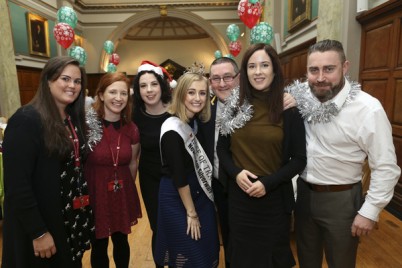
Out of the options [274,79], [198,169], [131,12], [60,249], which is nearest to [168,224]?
[198,169]

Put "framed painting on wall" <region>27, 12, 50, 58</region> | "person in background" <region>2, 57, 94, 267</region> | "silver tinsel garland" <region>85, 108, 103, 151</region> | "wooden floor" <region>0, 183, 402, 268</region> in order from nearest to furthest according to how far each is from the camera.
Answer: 1. "person in background" <region>2, 57, 94, 267</region>
2. "silver tinsel garland" <region>85, 108, 103, 151</region>
3. "wooden floor" <region>0, 183, 402, 268</region>
4. "framed painting on wall" <region>27, 12, 50, 58</region>

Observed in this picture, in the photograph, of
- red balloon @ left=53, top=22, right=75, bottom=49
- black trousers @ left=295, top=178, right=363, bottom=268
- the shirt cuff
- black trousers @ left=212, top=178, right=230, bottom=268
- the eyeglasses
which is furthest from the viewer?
red balloon @ left=53, top=22, right=75, bottom=49

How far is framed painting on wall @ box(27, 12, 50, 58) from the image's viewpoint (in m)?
7.64

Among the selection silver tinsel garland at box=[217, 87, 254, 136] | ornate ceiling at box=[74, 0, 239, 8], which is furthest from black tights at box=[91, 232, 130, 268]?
ornate ceiling at box=[74, 0, 239, 8]

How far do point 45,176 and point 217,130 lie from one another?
986mm

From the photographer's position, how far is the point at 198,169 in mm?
1692

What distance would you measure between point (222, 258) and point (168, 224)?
3.73 ft

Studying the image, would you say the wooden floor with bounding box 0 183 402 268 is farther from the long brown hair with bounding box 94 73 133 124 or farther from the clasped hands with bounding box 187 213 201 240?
the long brown hair with bounding box 94 73 133 124

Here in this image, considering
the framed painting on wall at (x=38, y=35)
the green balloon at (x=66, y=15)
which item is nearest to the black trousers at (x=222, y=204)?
the green balloon at (x=66, y=15)

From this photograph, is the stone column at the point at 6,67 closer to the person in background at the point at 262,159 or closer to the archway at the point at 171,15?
the archway at the point at 171,15

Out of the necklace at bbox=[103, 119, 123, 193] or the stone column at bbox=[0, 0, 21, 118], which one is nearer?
the necklace at bbox=[103, 119, 123, 193]

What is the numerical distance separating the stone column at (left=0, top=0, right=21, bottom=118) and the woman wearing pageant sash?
6.12 meters

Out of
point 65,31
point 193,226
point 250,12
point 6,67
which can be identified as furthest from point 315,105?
point 6,67

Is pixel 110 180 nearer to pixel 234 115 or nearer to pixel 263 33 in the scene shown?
pixel 234 115
